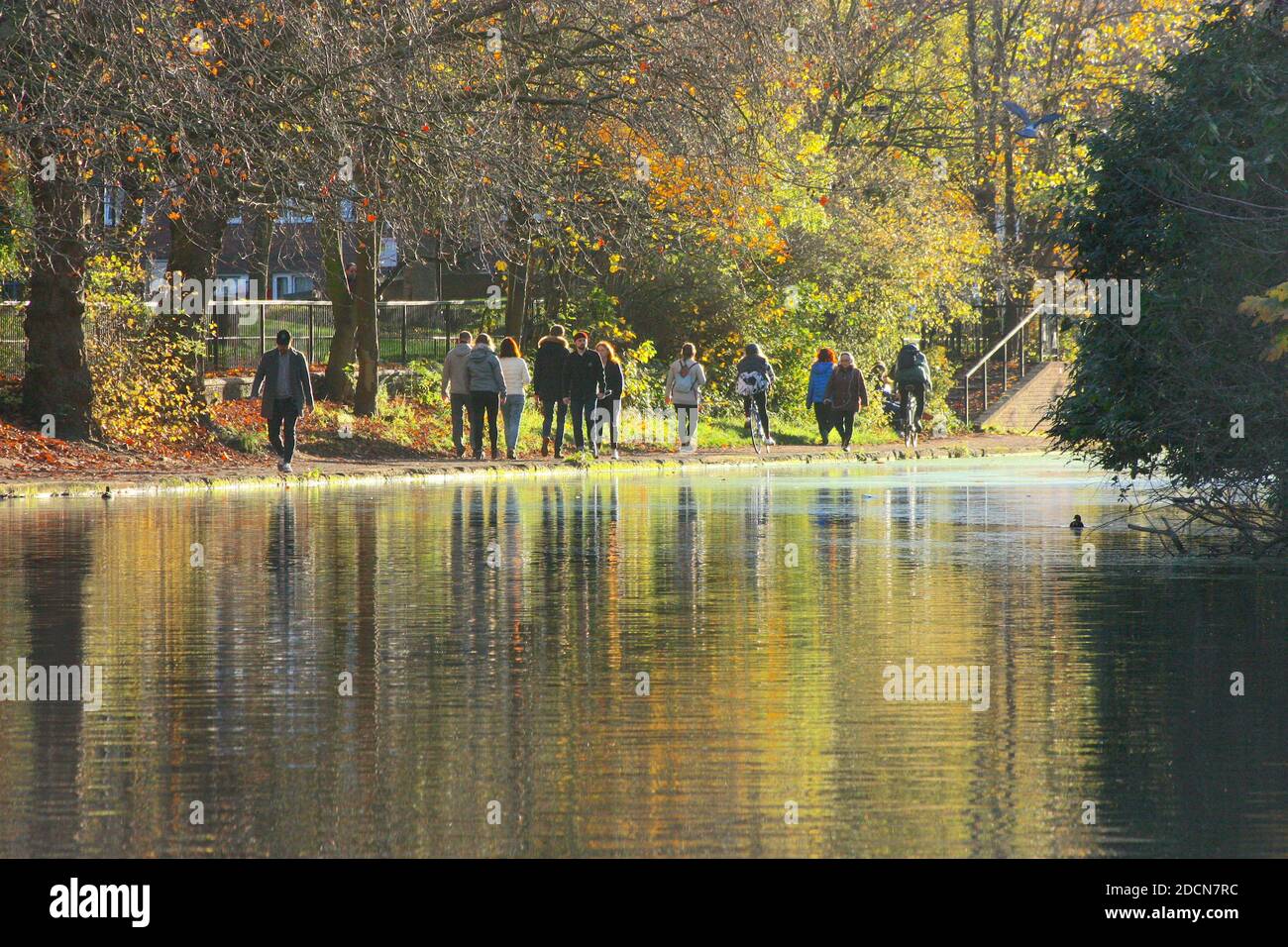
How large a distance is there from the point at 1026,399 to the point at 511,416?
2211 centimetres

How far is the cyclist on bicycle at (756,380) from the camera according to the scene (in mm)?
40312

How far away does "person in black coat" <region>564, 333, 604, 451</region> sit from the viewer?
35594 mm

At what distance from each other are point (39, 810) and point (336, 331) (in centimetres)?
3116

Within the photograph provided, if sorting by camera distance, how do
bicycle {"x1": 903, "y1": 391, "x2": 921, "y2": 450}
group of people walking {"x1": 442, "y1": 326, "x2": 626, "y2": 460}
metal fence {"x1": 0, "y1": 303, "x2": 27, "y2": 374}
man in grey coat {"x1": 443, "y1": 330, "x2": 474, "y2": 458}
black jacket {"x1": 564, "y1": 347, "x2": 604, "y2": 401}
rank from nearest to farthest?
metal fence {"x1": 0, "y1": 303, "x2": 27, "y2": 374} → group of people walking {"x1": 442, "y1": 326, "x2": 626, "y2": 460} → man in grey coat {"x1": 443, "y1": 330, "x2": 474, "y2": 458} → black jacket {"x1": 564, "y1": 347, "x2": 604, "y2": 401} → bicycle {"x1": 903, "y1": 391, "x2": 921, "y2": 450}

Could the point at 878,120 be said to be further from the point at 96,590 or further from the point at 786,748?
the point at 786,748

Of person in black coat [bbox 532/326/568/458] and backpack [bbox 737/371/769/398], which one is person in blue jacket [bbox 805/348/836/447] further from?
person in black coat [bbox 532/326/568/458]

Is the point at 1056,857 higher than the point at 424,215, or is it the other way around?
the point at 424,215

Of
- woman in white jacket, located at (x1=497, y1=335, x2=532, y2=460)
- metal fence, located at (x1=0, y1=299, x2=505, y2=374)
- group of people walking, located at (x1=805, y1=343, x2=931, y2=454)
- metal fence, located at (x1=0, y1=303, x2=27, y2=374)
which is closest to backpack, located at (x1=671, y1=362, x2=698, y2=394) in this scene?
group of people walking, located at (x1=805, y1=343, x2=931, y2=454)

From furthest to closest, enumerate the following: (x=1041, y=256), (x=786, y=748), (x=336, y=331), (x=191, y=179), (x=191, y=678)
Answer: (x=1041, y=256)
(x=336, y=331)
(x=191, y=179)
(x=191, y=678)
(x=786, y=748)

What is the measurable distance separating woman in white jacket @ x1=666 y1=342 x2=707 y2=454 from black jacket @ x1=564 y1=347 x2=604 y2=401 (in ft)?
10.2

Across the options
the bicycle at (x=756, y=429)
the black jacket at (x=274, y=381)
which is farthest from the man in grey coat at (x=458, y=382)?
the bicycle at (x=756, y=429)

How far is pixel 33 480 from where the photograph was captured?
1067 inches

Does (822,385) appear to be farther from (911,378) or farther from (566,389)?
(566,389)
